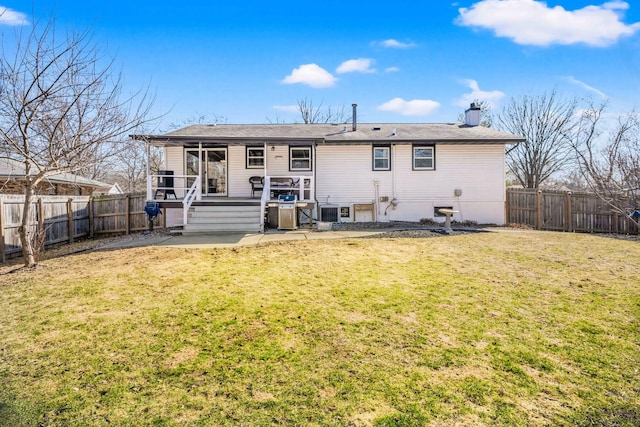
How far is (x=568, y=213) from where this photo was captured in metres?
13.1

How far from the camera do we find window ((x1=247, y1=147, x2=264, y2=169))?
14.0 m

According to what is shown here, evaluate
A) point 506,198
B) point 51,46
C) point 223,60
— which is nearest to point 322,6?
point 223,60

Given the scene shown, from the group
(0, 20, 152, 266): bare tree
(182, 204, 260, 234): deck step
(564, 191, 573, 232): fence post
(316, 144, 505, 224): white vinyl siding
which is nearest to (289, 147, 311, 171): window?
(316, 144, 505, 224): white vinyl siding

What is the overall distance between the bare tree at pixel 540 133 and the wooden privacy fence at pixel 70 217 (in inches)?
923

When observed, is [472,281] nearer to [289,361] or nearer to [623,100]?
[289,361]

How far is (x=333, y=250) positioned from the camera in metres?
7.64

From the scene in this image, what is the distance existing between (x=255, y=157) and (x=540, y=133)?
21.7m

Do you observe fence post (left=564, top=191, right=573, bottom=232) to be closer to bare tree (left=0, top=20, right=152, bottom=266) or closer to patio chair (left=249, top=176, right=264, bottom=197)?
patio chair (left=249, top=176, right=264, bottom=197)

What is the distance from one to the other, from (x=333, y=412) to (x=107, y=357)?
218 cm

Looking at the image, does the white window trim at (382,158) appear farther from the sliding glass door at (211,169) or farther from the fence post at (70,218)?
the fence post at (70,218)

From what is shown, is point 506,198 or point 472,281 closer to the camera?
point 472,281

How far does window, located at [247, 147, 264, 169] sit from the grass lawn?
26.8 ft

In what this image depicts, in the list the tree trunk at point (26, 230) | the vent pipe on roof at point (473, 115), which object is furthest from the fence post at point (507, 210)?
the tree trunk at point (26, 230)

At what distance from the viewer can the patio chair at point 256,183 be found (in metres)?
13.6
